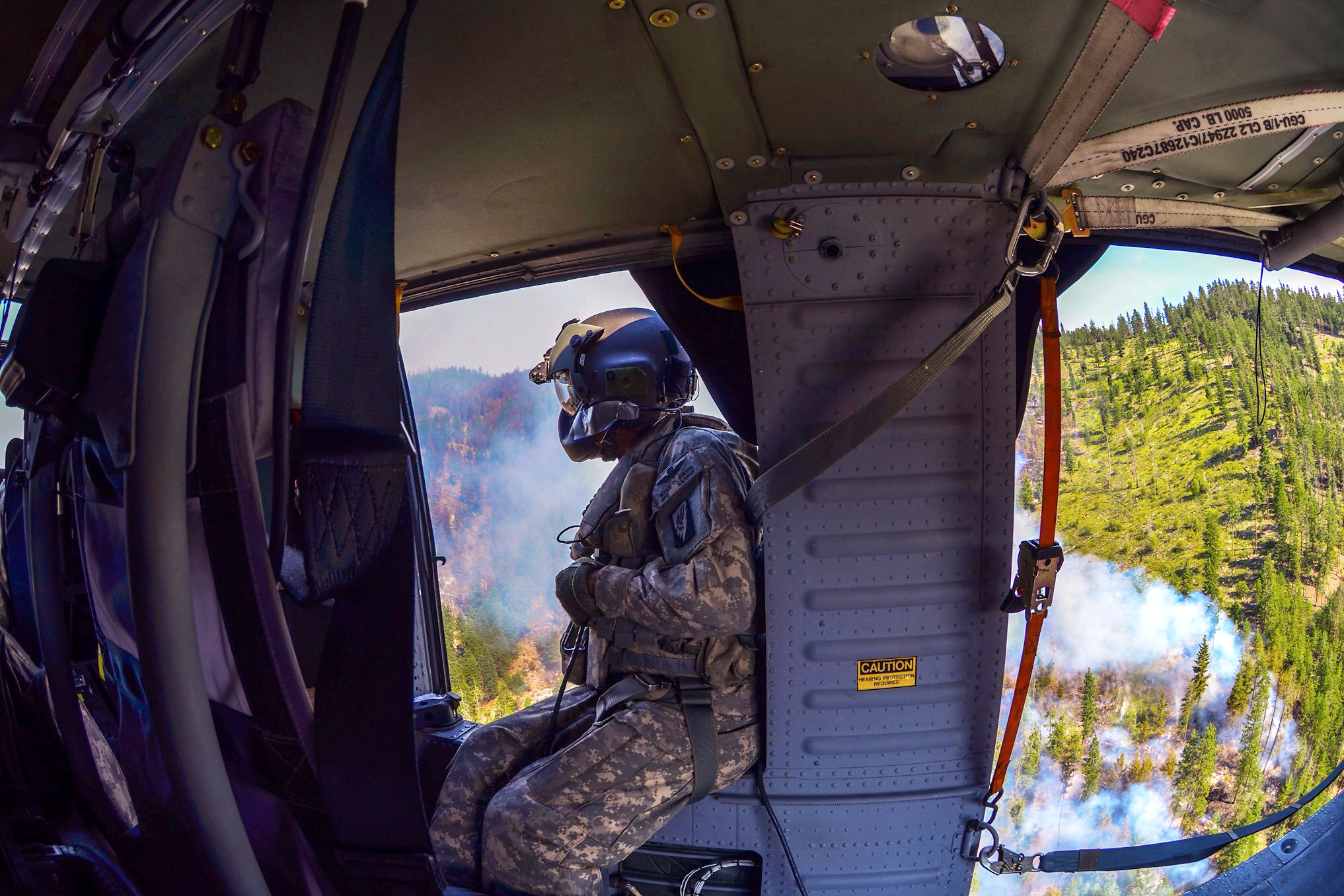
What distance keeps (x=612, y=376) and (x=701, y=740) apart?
1.10 meters

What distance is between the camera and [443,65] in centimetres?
160

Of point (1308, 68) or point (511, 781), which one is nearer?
point (1308, 68)

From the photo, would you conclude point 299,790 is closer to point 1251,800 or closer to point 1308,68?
point 1308,68

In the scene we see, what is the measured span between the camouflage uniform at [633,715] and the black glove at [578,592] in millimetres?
46

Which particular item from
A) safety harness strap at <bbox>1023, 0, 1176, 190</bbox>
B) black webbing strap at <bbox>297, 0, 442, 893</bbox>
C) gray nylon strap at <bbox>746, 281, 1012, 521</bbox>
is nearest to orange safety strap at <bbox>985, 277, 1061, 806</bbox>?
gray nylon strap at <bbox>746, 281, 1012, 521</bbox>

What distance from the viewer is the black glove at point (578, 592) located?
7.31ft

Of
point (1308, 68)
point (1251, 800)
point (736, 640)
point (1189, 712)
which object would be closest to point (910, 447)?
point (736, 640)

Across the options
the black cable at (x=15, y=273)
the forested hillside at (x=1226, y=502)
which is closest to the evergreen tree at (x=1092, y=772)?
the forested hillside at (x=1226, y=502)

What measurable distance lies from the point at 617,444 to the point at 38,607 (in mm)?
1601

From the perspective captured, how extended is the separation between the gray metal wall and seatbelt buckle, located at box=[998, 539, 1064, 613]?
93 millimetres

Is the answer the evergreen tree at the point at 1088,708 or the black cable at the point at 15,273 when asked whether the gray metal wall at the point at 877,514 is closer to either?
the evergreen tree at the point at 1088,708

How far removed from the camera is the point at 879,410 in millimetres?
1809

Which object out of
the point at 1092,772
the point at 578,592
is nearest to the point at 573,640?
the point at 578,592

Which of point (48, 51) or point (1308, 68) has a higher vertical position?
point (1308, 68)
